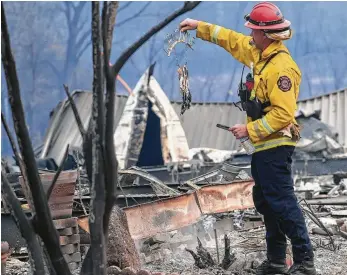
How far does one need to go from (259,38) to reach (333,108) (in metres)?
15.3

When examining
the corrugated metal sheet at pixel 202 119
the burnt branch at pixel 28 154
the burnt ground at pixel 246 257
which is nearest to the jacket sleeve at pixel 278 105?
the burnt ground at pixel 246 257

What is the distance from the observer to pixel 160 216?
549 cm

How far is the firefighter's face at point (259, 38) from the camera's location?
4.59 meters

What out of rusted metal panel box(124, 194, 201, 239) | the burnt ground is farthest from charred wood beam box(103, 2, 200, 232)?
rusted metal panel box(124, 194, 201, 239)

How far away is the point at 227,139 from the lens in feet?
65.0

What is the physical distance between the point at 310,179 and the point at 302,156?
62.9 inches

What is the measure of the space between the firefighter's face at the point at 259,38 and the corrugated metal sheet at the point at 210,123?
48.6ft

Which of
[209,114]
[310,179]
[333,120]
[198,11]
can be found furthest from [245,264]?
[198,11]

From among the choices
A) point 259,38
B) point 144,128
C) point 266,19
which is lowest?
point 144,128

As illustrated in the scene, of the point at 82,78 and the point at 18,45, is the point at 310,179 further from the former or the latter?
the point at 18,45

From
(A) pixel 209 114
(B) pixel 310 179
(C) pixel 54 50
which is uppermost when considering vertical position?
(C) pixel 54 50

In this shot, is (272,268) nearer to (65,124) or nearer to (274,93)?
(274,93)

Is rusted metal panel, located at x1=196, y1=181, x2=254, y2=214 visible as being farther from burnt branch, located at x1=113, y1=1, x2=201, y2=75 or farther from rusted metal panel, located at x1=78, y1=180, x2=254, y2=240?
burnt branch, located at x1=113, y1=1, x2=201, y2=75

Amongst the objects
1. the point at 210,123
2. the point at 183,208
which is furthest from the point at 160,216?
the point at 210,123
